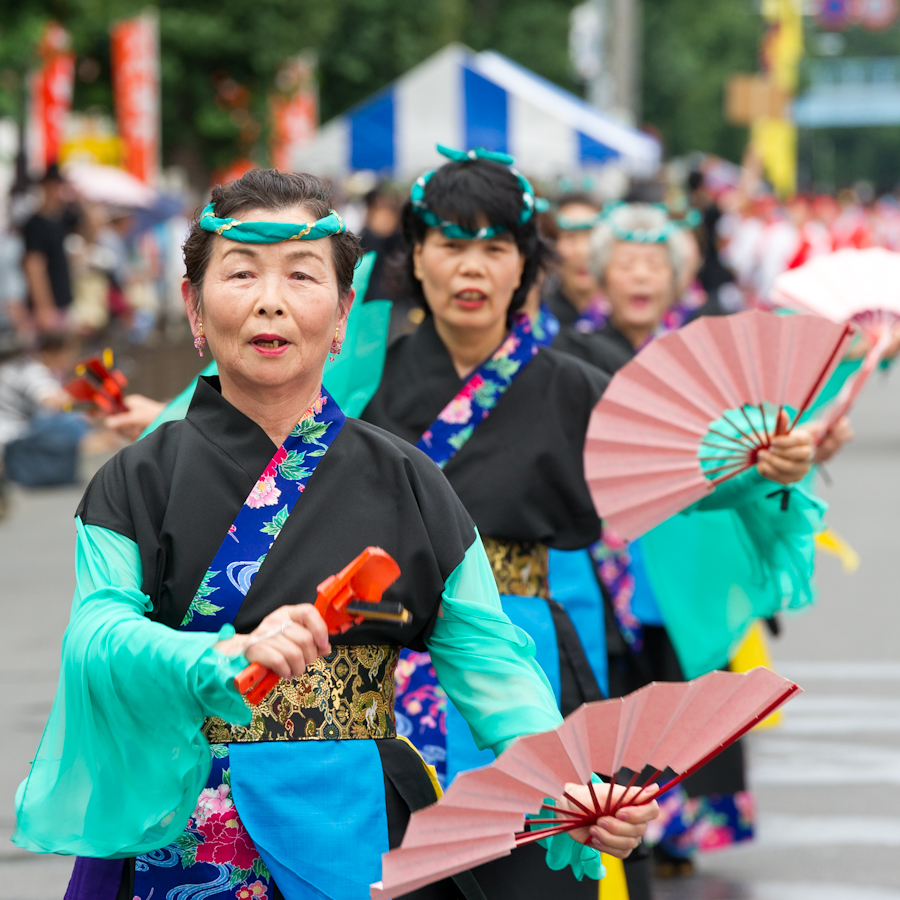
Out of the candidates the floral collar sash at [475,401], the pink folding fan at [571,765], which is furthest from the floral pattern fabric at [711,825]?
the pink folding fan at [571,765]

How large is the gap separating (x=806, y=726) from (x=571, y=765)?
4536mm

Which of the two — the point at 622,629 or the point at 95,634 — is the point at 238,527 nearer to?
the point at 95,634

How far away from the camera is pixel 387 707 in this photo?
241 cm

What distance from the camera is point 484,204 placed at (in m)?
3.70

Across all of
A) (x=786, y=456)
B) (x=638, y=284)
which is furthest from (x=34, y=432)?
(x=786, y=456)

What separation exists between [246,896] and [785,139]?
43356mm

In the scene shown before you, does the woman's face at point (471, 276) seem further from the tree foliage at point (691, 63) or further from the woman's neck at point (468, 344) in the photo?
the tree foliage at point (691, 63)

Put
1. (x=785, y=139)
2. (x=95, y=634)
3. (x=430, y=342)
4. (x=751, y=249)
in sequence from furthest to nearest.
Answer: (x=785, y=139), (x=751, y=249), (x=430, y=342), (x=95, y=634)

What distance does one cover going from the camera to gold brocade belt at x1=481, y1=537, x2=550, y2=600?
11.7ft

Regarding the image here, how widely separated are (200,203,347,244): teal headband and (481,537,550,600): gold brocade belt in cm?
130

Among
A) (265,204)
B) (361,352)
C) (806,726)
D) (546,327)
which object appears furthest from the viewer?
(806,726)

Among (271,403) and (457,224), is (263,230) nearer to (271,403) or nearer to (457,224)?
(271,403)

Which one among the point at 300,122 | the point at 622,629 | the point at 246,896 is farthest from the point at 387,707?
the point at 300,122

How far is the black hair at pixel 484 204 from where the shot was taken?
12.1 ft
